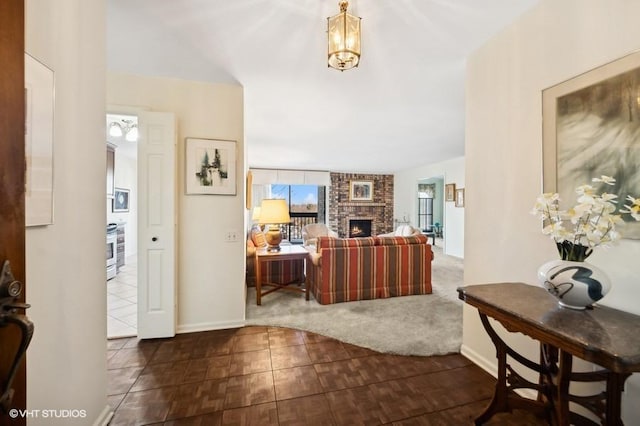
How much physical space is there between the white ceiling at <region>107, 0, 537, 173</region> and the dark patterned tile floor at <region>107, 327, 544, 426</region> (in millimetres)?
2459

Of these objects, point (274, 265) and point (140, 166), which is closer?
point (140, 166)

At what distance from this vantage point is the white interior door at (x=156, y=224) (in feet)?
7.87

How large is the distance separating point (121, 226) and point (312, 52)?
4844 mm

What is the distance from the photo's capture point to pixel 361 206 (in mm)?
8984

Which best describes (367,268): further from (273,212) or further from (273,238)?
(273,212)

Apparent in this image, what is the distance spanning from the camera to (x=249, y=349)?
7.44 ft

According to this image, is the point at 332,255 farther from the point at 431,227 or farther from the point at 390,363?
the point at 431,227

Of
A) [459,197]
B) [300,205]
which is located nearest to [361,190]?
[300,205]

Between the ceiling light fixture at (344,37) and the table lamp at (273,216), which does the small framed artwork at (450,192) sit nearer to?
the table lamp at (273,216)

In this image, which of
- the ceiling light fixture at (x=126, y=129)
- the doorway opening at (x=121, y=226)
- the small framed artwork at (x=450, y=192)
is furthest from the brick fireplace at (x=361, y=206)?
the ceiling light fixture at (x=126, y=129)

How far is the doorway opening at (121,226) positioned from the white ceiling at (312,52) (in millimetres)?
797

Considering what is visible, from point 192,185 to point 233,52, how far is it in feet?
4.09

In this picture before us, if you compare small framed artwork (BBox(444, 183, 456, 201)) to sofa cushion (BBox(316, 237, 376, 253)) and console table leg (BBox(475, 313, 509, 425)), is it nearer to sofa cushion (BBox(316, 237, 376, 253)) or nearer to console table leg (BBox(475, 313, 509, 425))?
sofa cushion (BBox(316, 237, 376, 253))

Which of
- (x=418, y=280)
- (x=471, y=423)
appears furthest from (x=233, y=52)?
(x=418, y=280)
